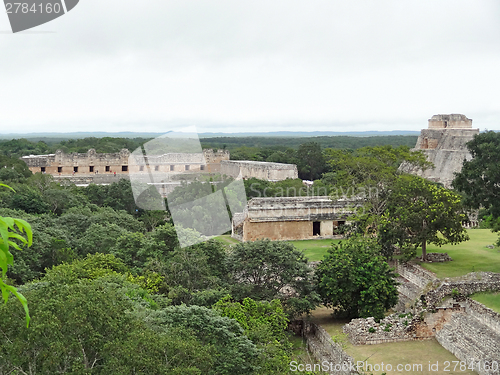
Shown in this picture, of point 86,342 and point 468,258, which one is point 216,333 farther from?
point 468,258

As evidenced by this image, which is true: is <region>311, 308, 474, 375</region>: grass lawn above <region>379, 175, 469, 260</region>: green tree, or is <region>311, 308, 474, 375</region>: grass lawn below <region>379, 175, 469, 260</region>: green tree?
below

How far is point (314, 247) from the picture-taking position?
20250 mm

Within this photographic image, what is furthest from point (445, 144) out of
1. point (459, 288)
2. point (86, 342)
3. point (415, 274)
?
point (86, 342)

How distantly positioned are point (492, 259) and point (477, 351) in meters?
5.83

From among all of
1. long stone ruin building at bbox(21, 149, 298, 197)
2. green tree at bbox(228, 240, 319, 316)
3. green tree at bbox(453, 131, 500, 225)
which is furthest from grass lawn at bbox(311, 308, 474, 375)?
long stone ruin building at bbox(21, 149, 298, 197)

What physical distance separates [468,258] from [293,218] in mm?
7125

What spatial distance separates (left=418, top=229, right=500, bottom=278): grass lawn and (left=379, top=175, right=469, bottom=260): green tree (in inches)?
27.0

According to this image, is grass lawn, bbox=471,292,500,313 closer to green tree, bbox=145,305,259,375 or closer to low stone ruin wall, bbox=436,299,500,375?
low stone ruin wall, bbox=436,299,500,375

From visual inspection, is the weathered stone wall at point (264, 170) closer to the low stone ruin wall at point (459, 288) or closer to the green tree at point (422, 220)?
the green tree at point (422, 220)

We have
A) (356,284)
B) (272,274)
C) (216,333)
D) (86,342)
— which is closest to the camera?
(86,342)

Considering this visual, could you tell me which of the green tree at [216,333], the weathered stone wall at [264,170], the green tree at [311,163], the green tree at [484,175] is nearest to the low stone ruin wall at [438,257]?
the green tree at [484,175]

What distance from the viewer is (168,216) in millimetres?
26953

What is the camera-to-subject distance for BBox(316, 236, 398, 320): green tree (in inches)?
550

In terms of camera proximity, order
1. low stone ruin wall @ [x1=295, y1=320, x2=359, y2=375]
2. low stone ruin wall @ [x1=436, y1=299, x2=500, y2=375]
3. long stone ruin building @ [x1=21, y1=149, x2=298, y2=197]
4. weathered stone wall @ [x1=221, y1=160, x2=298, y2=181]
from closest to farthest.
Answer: low stone ruin wall @ [x1=436, y1=299, x2=500, y2=375] < low stone ruin wall @ [x1=295, y1=320, x2=359, y2=375] < weathered stone wall @ [x1=221, y1=160, x2=298, y2=181] < long stone ruin building @ [x1=21, y1=149, x2=298, y2=197]
